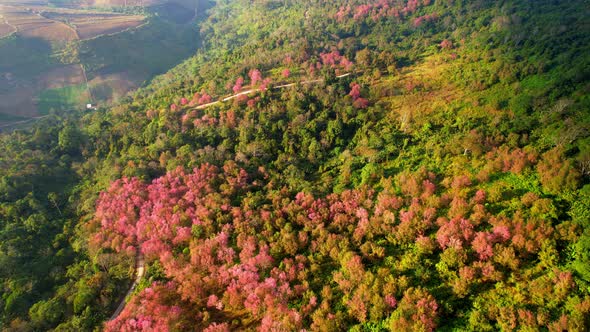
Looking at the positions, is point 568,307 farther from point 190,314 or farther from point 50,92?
point 50,92

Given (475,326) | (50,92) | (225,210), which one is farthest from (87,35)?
(475,326)

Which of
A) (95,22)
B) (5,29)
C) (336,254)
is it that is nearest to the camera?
(336,254)

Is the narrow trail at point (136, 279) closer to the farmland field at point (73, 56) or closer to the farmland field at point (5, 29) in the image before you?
the farmland field at point (73, 56)

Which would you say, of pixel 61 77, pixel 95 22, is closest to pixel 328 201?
pixel 61 77

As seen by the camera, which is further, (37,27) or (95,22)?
(95,22)

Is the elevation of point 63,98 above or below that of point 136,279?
below

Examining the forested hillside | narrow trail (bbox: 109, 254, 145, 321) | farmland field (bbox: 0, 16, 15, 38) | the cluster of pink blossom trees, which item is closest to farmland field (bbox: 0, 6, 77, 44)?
farmland field (bbox: 0, 16, 15, 38)

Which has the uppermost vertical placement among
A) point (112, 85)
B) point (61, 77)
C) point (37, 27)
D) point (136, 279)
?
point (37, 27)

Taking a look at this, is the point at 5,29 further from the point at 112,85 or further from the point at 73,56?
the point at 112,85
